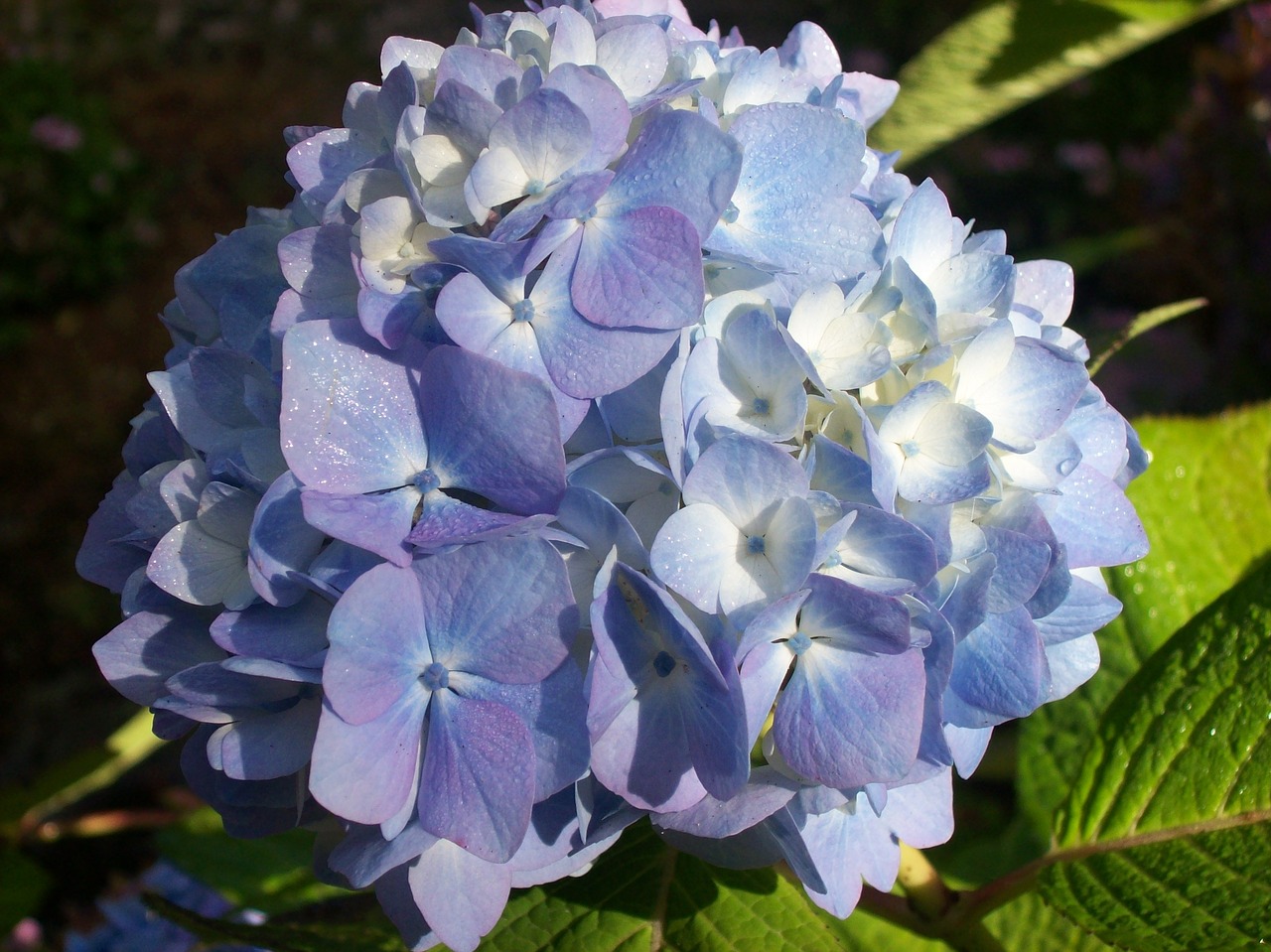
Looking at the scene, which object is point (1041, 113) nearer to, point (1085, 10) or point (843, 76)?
point (1085, 10)

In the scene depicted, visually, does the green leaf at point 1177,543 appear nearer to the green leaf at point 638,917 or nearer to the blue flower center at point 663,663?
the green leaf at point 638,917

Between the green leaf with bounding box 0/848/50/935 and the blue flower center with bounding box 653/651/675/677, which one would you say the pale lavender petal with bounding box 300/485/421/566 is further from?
the green leaf with bounding box 0/848/50/935

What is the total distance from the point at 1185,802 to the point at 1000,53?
1081mm

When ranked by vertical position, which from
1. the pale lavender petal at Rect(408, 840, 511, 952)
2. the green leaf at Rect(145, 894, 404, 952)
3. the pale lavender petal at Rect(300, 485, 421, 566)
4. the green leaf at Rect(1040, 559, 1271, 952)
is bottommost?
the green leaf at Rect(145, 894, 404, 952)

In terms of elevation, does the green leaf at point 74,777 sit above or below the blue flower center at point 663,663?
below

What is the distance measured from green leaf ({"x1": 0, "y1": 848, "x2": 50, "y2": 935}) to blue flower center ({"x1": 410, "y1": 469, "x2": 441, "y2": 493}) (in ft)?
4.79

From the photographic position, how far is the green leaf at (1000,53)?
4.82 feet

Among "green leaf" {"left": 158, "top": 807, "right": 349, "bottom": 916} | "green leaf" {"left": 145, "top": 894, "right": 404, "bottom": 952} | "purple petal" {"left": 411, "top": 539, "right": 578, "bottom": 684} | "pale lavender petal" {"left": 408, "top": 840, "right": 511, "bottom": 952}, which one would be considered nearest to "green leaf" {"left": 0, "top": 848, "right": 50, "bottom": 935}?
"green leaf" {"left": 158, "top": 807, "right": 349, "bottom": 916}

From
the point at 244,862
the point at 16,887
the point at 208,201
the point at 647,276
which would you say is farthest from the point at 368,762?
the point at 208,201

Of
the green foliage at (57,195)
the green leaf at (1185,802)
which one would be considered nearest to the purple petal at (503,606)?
the green leaf at (1185,802)

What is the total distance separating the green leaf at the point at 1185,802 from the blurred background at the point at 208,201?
4.85ft

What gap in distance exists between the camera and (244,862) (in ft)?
5.06

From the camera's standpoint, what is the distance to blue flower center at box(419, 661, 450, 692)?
1.79 ft

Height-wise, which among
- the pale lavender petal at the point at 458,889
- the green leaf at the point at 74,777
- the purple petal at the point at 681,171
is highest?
the purple petal at the point at 681,171
